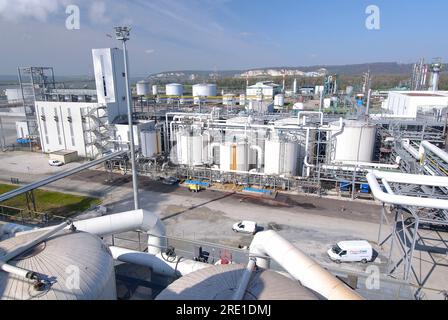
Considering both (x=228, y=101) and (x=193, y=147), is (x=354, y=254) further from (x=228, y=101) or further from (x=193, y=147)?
(x=228, y=101)

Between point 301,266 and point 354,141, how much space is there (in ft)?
72.7

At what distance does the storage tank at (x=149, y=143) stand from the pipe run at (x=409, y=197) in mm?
23576

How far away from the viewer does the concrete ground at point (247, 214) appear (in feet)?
64.7

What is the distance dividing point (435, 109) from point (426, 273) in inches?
931

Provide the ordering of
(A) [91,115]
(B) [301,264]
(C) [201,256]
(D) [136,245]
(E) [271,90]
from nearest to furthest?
(B) [301,264] → (C) [201,256] → (D) [136,245] → (A) [91,115] → (E) [271,90]

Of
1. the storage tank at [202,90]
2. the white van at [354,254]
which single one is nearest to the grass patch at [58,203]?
the white van at [354,254]

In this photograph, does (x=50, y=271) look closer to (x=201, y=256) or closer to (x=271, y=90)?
(x=201, y=256)

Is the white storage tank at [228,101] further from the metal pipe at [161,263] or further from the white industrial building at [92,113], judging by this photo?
the metal pipe at [161,263]

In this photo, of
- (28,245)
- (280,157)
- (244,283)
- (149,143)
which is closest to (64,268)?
(28,245)

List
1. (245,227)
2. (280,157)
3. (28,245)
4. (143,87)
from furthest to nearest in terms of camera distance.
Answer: (143,87) < (280,157) < (245,227) < (28,245)

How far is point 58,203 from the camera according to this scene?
1021 inches

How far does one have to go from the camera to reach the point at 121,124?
3625 centimetres
